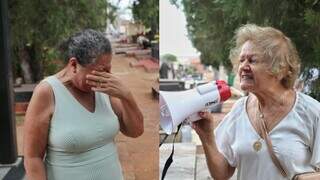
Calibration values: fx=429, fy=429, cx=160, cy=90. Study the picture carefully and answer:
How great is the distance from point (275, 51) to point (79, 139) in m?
0.67

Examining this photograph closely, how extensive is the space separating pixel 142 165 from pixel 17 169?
3.77ft

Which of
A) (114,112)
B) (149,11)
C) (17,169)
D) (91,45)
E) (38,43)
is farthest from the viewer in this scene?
(17,169)

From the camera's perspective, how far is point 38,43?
7.51 feet

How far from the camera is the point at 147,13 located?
2.11m

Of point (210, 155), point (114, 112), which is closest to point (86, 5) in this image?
point (114, 112)

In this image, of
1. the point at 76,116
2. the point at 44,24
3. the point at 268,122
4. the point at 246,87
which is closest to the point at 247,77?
the point at 246,87

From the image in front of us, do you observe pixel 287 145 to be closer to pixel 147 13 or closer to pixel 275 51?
pixel 275 51

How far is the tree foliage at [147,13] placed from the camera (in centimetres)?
207

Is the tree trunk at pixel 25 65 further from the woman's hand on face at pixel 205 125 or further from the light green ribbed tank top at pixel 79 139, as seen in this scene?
the woman's hand on face at pixel 205 125

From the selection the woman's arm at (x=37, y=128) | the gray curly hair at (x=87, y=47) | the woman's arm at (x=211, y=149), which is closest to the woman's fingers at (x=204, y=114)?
the woman's arm at (x=211, y=149)

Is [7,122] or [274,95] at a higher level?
[274,95]

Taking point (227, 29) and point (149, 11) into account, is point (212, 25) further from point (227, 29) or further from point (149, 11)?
point (149, 11)

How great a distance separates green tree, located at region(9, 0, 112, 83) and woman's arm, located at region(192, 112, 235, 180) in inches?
33.0

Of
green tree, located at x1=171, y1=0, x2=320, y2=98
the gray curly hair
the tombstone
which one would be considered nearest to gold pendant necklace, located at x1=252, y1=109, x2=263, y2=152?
the gray curly hair
